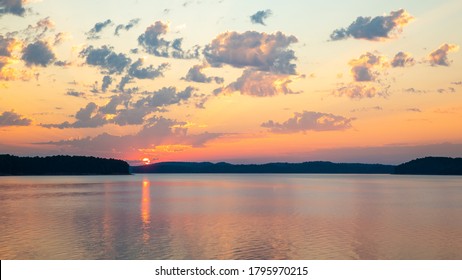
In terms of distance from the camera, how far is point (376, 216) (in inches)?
2781

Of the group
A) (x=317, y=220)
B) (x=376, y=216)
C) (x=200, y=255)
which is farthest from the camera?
(x=376, y=216)

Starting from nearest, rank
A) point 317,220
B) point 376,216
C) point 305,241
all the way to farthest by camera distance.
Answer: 1. point 305,241
2. point 317,220
3. point 376,216

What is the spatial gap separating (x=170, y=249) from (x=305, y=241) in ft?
46.2

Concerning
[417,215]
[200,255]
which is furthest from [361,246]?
[417,215]

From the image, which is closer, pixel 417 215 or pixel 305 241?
pixel 305 241

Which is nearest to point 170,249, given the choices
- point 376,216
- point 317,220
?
point 317,220

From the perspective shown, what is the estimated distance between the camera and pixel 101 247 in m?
42.2

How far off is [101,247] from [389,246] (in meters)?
27.4
